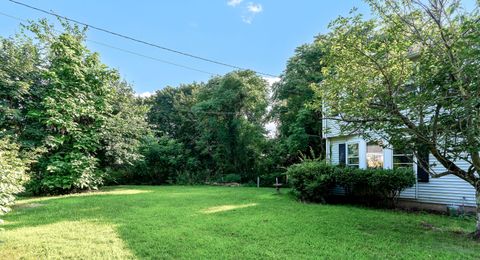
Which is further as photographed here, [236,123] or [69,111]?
[236,123]

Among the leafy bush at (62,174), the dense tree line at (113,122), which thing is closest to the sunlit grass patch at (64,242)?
the dense tree line at (113,122)

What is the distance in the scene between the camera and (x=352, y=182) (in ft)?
31.2

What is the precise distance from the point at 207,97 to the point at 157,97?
1164cm

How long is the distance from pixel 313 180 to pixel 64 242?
776cm

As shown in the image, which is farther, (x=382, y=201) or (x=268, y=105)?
(x=268, y=105)

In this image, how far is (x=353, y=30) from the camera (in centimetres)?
580

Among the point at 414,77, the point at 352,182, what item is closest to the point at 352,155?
the point at 352,182

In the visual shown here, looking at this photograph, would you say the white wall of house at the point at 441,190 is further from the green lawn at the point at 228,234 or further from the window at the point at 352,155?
the window at the point at 352,155

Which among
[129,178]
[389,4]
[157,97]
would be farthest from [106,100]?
[157,97]

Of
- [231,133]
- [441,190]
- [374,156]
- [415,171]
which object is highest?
[231,133]

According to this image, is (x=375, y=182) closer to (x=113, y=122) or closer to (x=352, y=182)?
(x=352, y=182)

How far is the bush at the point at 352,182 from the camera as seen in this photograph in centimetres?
859

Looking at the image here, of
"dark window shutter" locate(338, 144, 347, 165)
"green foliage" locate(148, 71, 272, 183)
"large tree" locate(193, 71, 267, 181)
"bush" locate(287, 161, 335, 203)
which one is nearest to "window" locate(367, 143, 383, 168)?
"dark window shutter" locate(338, 144, 347, 165)

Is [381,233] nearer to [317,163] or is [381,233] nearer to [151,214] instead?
[317,163]
